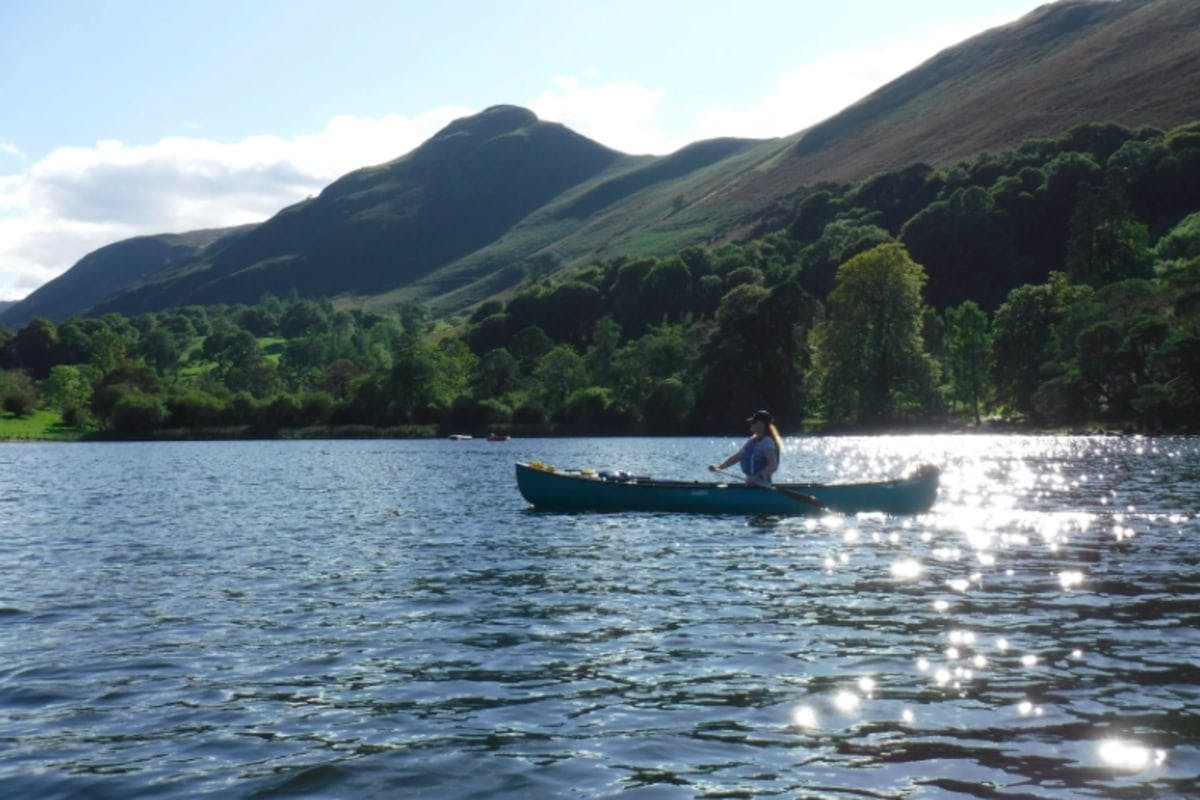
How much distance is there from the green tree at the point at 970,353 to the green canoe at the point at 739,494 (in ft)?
277

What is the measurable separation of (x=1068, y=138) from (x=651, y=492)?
521ft

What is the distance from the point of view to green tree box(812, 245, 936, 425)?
112625 mm

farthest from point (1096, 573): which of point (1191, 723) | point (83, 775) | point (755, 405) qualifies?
point (755, 405)

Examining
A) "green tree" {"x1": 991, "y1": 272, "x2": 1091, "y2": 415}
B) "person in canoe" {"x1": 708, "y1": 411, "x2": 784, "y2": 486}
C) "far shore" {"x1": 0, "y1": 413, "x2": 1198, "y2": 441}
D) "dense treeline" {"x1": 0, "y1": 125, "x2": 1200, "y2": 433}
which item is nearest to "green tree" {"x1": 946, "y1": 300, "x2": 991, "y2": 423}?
"dense treeline" {"x1": 0, "y1": 125, "x2": 1200, "y2": 433}

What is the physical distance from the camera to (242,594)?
71.1 feet

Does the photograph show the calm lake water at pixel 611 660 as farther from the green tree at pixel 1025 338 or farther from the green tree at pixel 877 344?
the green tree at pixel 1025 338

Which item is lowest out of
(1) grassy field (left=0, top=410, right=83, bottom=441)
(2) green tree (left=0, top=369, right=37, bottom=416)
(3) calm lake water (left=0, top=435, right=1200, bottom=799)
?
(3) calm lake water (left=0, top=435, right=1200, bottom=799)

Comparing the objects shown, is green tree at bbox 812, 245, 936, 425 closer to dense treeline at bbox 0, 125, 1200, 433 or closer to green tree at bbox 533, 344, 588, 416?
dense treeline at bbox 0, 125, 1200, 433

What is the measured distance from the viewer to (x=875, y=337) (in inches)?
4473

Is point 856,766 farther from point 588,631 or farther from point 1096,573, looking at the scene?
point 1096,573

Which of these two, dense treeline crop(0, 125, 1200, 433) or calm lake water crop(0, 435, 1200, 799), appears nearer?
calm lake water crop(0, 435, 1200, 799)

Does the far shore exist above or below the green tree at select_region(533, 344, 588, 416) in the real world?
below

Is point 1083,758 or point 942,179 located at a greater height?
point 942,179

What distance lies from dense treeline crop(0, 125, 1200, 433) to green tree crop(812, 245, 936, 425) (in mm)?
204
